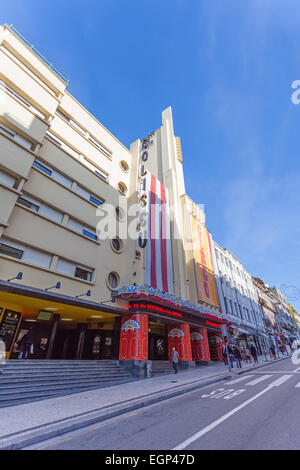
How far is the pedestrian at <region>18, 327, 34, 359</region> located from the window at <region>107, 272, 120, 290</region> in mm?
6367

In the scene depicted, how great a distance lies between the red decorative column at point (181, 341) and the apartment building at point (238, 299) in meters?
11.5

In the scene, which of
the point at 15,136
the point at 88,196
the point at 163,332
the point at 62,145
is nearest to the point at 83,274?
the point at 88,196

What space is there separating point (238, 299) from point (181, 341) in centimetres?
2208

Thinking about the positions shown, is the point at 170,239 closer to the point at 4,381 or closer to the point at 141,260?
the point at 141,260

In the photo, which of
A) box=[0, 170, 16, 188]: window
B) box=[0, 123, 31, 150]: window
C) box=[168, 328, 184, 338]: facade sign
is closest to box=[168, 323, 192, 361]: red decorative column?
box=[168, 328, 184, 338]: facade sign

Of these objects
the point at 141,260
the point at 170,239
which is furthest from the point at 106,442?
the point at 170,239

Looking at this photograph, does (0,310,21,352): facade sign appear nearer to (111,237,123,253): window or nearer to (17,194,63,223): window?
(17,194,63,223): window

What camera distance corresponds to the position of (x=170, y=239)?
88.8 feet

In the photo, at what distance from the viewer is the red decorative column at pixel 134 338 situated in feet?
52.9

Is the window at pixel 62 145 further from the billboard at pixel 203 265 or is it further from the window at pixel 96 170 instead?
the billboard at pixel 203 265

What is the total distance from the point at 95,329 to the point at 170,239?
13.0 m

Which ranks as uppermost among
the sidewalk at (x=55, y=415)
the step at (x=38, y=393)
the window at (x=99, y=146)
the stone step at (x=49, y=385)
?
the window at (x=99, y=146)

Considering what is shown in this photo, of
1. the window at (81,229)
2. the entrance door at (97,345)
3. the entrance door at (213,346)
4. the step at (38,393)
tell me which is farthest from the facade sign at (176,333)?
the window at (81,229)
